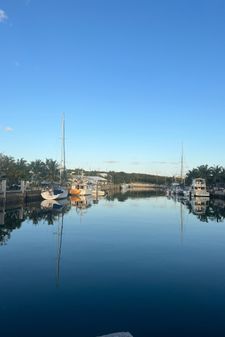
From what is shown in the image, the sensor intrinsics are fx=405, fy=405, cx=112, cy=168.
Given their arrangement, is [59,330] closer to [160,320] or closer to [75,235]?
[160,320]

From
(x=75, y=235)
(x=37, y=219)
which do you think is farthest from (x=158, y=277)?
(x=37, y=219)

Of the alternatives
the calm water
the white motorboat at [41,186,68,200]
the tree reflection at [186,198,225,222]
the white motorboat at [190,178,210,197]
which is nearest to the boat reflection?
the white motorboat at [41,186,68,200]

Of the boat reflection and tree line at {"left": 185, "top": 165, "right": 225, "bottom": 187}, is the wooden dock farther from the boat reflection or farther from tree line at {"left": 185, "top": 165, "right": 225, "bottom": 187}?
tree line at {"left": 185, "top": 165, "right": 225, "bottom": 187}

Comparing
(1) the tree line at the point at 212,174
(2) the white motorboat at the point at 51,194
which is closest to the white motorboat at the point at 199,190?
(1) the tree line at the point at 212,174

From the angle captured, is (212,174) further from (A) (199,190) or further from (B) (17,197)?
(B) (17,197)

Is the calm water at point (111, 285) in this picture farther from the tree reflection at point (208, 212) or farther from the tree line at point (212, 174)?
the tree line at point (212, 174)

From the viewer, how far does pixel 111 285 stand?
15273mm

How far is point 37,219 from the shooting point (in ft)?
131

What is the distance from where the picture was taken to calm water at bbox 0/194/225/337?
11203 mm

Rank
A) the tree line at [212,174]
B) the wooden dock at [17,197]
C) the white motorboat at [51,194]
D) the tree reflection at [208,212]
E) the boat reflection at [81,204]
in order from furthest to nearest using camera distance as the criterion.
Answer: the tree line at [212,174], the white motorboat at [51,194], the wooden dock at [17,197], the boat reflection at [81,204], the tree reflection at [208,212]

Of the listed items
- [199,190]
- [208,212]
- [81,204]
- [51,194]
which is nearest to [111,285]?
[208,212]

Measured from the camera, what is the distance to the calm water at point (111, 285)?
36.8ft

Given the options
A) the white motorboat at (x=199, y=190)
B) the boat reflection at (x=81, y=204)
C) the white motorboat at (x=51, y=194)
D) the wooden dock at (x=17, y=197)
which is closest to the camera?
the boat reflection at (x=81, y=204)

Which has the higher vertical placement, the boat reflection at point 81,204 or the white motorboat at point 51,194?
the white motorboat at point 51,194
